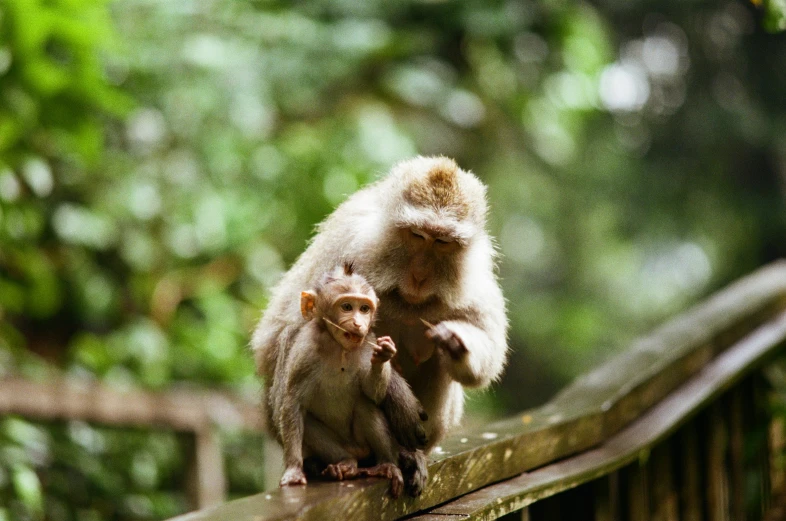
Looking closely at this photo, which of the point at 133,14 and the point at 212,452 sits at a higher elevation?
the point at 133,14

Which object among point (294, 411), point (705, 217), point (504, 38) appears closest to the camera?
point (294, 411)

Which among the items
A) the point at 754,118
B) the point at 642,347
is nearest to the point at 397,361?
the point at 642,347

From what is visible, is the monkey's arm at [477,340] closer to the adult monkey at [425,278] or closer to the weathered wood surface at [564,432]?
the adult monkey at [425,278]

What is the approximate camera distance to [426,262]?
2635mm

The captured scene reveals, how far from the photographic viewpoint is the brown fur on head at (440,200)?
261cm

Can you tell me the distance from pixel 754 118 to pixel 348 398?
30.8ft

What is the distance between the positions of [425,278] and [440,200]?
23 centimetres

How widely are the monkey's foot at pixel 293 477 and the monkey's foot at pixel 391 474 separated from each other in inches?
5.1

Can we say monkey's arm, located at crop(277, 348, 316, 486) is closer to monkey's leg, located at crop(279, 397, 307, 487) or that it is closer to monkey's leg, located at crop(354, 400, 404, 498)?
monkey's leg, located at crop(279, 397, 307, 487)

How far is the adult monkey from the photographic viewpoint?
261 centimetres

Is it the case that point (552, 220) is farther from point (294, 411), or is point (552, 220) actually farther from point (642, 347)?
point (294, 411)

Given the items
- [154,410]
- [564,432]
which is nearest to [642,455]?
[564,432]

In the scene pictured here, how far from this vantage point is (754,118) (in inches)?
413

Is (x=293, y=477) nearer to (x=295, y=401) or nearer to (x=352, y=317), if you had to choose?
(x=295, y=401)
